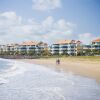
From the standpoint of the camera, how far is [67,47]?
4732 inches

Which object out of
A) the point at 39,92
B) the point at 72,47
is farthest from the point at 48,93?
the point at 72,47

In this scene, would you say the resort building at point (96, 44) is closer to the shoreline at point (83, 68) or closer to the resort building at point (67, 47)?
the resort building at point (67, 47)

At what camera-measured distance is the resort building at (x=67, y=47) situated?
114188 millimetres

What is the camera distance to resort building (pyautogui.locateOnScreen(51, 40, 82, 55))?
4496 inches

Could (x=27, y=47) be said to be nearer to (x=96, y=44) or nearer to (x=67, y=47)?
(x=67, y=47)

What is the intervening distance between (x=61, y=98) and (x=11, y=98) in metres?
2.10

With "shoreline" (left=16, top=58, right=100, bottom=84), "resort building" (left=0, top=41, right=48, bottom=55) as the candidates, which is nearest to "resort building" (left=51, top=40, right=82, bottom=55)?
"resort building" (left=0, top=41, right=48, bottom=55)

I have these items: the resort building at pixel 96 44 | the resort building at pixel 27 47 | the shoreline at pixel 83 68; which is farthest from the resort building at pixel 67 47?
the shoreline at pixel 83 68

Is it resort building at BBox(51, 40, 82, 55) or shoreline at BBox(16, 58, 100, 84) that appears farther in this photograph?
resort building at BBox(51, 40, 82, 55)

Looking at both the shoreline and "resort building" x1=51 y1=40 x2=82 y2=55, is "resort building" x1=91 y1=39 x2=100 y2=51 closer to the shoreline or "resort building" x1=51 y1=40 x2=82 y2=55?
"resort building" x1=51 y1=40 x2=82 y2=55

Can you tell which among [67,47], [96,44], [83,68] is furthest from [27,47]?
[83,68]

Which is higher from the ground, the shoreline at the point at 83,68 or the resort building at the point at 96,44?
the resort building at the point at 96,44

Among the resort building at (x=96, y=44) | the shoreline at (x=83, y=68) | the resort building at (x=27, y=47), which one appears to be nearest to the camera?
the shoreline at (x=83, y=68)

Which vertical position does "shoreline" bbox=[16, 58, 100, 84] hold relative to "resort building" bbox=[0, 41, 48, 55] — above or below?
below
